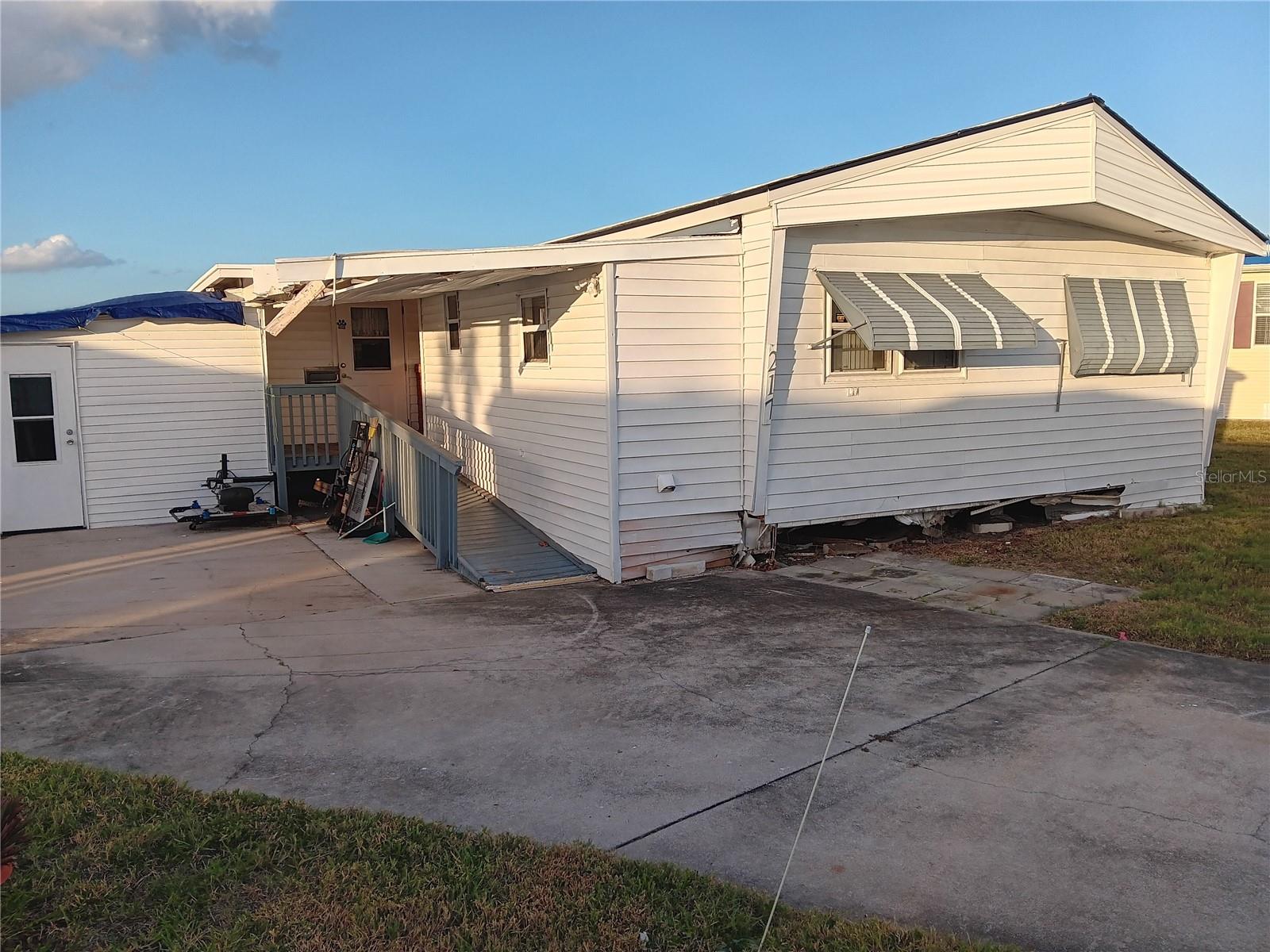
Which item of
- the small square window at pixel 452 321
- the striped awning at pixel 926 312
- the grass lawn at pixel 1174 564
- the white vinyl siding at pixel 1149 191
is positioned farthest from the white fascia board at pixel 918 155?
the small square window at pixel 452 321

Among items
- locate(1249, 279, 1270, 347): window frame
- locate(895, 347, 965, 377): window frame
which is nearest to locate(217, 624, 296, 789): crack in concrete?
locate(895, 347, 965, 377): window frame

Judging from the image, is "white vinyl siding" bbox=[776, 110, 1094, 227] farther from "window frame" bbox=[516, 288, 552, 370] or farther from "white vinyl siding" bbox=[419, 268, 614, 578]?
"window frame" bbox=[516, 288, 552, 370]

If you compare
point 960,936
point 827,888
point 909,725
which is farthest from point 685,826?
point 909,725

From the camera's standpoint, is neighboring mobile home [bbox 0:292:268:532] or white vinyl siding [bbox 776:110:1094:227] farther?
neighboring mobile home [bbox 0:292:268:532]

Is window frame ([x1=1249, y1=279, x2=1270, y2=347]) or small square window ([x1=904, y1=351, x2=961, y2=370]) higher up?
window frame ([x1=1249, y1=279, x2=1270, y2=347])

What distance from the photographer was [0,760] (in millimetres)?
4574

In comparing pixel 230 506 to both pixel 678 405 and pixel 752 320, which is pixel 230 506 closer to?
pixel 678 405

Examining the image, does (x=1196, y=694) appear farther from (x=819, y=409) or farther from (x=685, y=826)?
(x=819, y=409)

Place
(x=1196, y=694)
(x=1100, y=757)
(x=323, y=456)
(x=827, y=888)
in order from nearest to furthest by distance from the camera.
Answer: (x=827, y=888) < (x=1100, y=757) < (x=1196, y=694) < (x=323, y=456)

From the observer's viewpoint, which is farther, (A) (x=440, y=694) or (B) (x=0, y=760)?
(A) (x=440, y=694)

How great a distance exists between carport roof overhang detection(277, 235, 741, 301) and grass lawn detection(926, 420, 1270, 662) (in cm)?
405

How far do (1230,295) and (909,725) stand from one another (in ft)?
29.0

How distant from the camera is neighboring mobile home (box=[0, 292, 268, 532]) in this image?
11.1 metres

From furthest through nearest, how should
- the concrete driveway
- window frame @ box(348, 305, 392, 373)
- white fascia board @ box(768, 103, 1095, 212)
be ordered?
A: 1. window frame @ box(348, 305, 392, 373)
2. white fascia board @ box(768, 103, 1095, 212)
3. the concrete driveway
